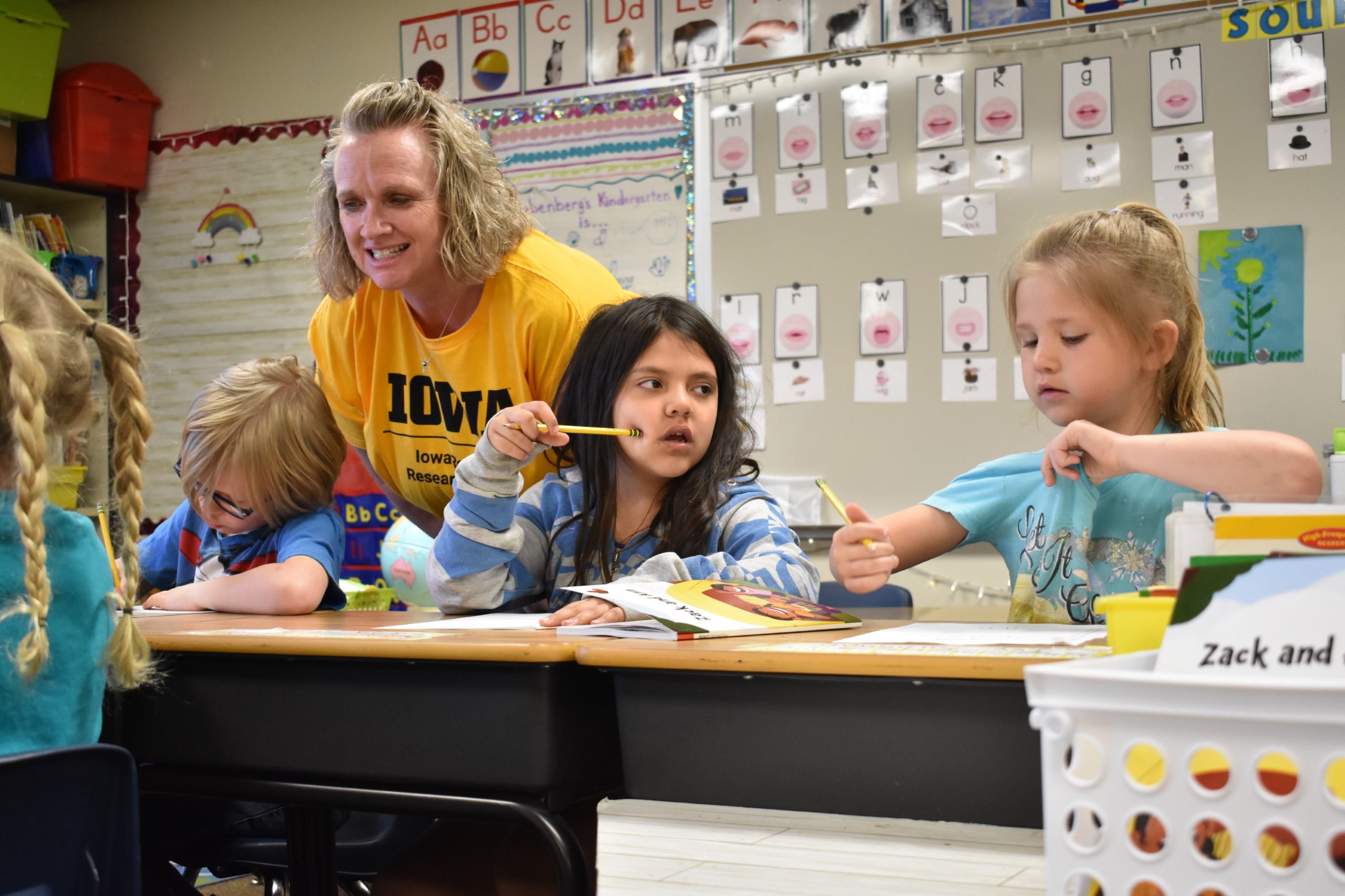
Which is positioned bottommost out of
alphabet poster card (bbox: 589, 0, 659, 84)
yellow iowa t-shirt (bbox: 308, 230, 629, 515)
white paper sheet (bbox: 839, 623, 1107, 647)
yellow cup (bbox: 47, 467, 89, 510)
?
white paper sheet (bbox: 839, 623, 1107, 647)

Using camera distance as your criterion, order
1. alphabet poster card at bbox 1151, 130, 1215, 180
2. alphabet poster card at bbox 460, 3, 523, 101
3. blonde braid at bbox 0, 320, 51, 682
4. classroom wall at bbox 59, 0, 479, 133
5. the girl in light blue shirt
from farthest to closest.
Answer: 1. classroom wall at bbox 59, 0, 479, 133
2. alphabet poster card at bbox 460, 3, 523, 101
3. alphabet poster card at bbox 1151, 130, 1215, 180
4. the girl in light blue shirt
5. blonde braid at bbox 0, 320, 51, 682

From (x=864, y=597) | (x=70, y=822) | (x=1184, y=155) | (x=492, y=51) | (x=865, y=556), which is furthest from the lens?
(x=492, y=51)

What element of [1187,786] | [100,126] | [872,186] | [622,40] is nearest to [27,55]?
[100,126]

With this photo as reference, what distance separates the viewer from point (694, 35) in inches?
125

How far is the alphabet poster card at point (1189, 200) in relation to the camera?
260 centimetres

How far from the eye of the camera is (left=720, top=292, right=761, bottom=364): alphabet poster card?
3.01 metres

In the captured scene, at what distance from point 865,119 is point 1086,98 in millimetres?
511

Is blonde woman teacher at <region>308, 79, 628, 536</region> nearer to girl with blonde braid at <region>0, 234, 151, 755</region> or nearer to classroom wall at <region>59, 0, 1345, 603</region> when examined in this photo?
girl with blonde braid at <region>0, 234, 151, 755</region>

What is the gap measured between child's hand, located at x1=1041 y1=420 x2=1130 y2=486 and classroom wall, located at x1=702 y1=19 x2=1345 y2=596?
1.46 meters

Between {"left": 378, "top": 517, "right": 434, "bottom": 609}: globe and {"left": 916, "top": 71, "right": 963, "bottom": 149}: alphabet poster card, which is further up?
{"left": 916, "top": 71, "right": 963, "bottom": 149}: alphabet poster card

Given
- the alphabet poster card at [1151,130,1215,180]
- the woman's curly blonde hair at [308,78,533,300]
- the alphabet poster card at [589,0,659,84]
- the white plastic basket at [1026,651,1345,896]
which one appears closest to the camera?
the white plastic basket at [1026,651,1345,896]

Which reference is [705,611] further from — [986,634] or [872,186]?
[872,186]

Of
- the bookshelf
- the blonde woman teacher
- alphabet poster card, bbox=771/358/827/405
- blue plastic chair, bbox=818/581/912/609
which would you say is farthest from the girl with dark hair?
the bookshelf

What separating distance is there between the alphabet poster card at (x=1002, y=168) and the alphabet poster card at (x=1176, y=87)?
0.28 metres
